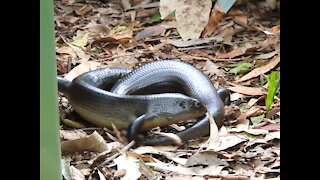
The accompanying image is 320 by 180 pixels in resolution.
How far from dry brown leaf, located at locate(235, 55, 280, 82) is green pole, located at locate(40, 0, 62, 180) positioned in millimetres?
474

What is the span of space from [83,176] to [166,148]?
0.21 meters

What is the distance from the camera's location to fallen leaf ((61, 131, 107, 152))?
2.47m

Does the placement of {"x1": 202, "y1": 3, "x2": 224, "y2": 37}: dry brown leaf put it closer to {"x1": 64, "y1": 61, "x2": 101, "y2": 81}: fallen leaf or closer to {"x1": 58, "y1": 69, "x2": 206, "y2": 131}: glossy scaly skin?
{"x1": 58, "y1": 69, "x2": 206, "y2": 131}: glossy scaly skin

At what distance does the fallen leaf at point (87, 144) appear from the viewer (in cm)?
247

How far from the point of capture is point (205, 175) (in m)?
2.47

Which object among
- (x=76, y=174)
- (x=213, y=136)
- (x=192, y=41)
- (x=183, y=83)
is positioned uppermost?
(x=192, y=41)

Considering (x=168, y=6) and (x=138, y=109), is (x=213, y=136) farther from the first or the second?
(x=168, y=6)

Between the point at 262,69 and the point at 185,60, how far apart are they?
0.19 meters

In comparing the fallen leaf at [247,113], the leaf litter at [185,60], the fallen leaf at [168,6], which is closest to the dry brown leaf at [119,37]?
the leaf litter at [185,60]

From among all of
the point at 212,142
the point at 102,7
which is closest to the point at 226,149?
the point at 212,142

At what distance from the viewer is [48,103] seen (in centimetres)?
242

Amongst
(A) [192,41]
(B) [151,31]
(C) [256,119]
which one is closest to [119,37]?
(B) [151,31]

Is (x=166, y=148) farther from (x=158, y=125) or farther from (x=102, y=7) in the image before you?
(x=102, y=7)

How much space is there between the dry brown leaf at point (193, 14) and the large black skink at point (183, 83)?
0.33 feet
